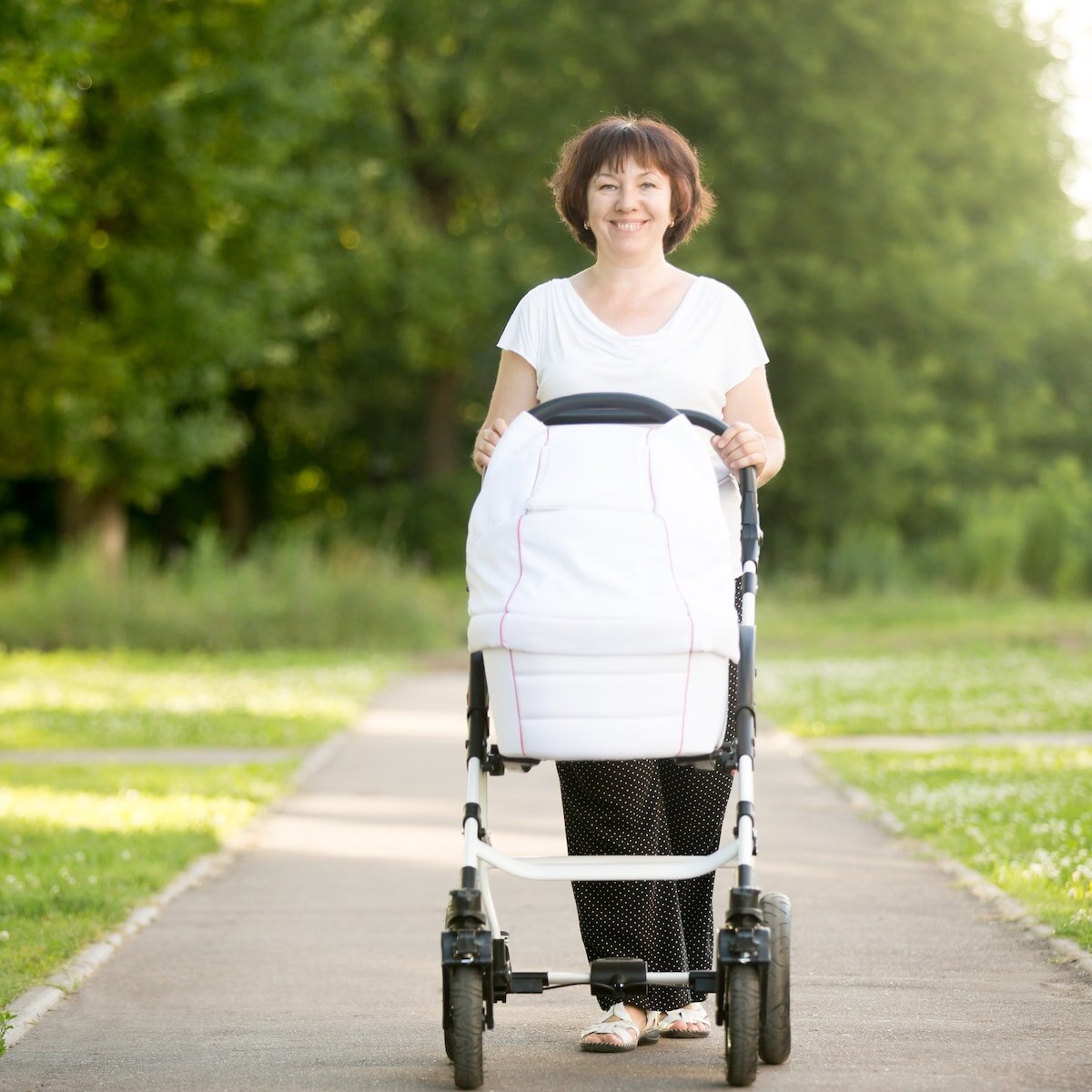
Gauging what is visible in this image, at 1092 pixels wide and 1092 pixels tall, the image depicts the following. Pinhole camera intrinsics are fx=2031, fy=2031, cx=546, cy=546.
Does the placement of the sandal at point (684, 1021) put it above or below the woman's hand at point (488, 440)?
below

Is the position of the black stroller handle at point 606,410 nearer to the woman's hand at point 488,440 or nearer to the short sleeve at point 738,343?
the woman's hand at point 488,440

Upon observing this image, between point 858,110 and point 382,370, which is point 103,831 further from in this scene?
point 382,370

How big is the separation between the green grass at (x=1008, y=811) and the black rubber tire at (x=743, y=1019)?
2.15 m

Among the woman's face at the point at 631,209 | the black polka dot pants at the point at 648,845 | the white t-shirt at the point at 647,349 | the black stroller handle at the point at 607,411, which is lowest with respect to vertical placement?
the black polka dot pants at the point at 648,845

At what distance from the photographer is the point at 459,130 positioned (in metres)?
38.5

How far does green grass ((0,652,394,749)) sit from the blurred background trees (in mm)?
6341

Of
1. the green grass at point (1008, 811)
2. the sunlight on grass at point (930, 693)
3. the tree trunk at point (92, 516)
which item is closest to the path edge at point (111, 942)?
the green grass at point (1008, 811)

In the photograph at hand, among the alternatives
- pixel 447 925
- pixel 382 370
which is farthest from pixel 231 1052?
pixel 382 370

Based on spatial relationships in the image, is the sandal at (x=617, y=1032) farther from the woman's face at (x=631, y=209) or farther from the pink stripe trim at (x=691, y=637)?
the woman's face at (x=631, y=209)

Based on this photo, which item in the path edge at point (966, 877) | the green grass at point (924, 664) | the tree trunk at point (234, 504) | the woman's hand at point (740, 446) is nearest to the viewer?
the woman's hand at point (740, 446)

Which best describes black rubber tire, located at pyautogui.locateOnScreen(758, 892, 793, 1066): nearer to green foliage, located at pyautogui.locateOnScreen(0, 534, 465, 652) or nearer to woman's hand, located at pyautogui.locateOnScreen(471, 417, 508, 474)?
woman's hand, located at pyautogui.locateOnScreen(471, 417, 508, 474)

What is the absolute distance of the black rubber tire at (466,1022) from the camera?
451 centimetres

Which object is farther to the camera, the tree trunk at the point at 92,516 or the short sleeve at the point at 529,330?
the tree trunk at the point at 92,516

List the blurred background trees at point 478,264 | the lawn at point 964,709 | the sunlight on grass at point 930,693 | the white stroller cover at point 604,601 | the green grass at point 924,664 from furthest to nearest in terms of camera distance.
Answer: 1. the blurred background trees at point 478,264
2. the green grass at point 924,664
3. the sunlight on grass at point 930,693
4. the lawn at point 964,709
5. the white stroller cover at point 604,601
